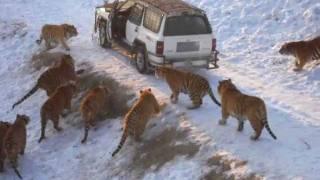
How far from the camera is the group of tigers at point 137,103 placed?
13.1 m

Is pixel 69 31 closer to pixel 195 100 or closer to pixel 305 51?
pixel 195 100

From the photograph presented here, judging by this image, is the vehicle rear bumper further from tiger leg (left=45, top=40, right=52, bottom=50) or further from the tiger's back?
tiger leg (left=45, top=40, right=52, bottom=50)

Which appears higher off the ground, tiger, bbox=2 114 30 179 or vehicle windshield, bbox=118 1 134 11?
vehicle windshield, bbox=118 1 134 11

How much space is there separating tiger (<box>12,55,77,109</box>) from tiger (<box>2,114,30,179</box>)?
2530 mm

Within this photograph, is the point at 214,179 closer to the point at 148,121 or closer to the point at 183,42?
the point at 148,121

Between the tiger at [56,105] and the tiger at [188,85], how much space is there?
8.23 feet

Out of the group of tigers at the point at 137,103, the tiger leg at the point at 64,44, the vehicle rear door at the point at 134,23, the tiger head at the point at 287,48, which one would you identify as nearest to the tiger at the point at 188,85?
the group of tigers at the point at 137,103

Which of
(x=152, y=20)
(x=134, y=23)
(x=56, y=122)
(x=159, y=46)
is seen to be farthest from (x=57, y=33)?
(x=56, y=122)

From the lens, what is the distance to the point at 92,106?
15.0m

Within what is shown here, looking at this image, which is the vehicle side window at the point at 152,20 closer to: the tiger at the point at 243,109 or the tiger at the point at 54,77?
the tiger at the point at 54,77

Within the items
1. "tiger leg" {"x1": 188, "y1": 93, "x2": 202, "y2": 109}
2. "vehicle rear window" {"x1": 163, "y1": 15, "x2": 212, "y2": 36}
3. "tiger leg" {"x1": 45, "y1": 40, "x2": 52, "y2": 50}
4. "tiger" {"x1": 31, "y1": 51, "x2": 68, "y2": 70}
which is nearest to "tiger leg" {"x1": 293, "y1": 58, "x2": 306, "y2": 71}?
"vehicle rear window" {"x1": 163, "y1": 15, "x2": 212, "y2": 36}

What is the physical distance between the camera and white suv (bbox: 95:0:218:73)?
1684 cm

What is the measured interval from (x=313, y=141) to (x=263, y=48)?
7.61m

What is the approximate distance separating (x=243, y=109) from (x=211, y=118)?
4.75 feet
